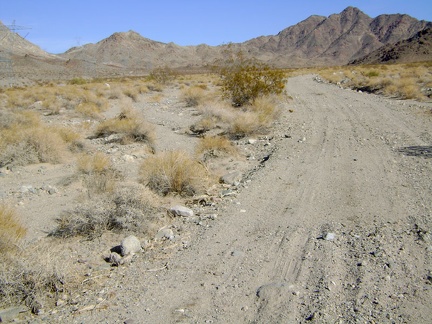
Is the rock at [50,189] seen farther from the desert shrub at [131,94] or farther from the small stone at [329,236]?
the desert shrub at [131,94]

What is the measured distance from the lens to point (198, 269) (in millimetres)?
4641

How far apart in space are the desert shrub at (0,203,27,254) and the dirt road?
1525 mm

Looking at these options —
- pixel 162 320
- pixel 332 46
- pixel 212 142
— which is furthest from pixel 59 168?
pixel 332 46

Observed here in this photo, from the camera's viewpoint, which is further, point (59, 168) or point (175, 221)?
point (59, 168)

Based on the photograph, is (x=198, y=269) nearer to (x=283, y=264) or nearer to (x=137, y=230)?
(x=283, y=264)

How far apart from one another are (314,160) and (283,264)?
4824 millimetres

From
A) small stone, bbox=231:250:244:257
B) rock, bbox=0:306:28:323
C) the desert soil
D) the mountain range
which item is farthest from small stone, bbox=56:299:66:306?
the mountain range

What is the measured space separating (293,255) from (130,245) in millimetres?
2252

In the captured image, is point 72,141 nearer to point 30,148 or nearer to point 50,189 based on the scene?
point 30,148

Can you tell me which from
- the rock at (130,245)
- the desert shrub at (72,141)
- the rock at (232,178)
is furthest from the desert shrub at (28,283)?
the desert shrub at (72,141)

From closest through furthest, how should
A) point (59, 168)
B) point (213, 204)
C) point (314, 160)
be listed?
point (213, 204)
point (314, 160)
point (59, 168)

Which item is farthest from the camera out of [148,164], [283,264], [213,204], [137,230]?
[148,164]

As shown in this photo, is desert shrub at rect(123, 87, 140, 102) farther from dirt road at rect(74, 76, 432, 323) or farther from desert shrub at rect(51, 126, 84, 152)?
dirt road at rect(74, 76, 432, 323)

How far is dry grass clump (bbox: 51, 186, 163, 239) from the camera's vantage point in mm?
5844
